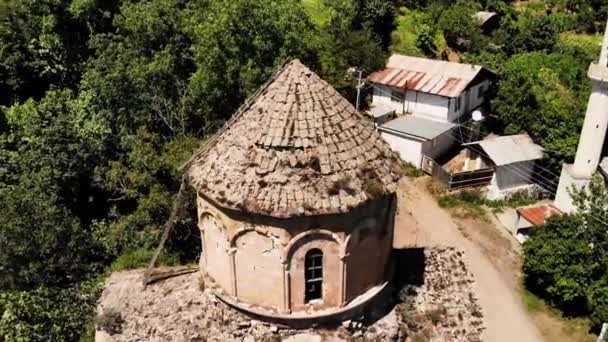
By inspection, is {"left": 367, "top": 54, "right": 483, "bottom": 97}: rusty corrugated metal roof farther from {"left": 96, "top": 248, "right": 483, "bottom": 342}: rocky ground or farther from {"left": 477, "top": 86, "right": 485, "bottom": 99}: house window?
{"left": 96, "top": 248, "right": 483, "bottom": 342}: rocky ground

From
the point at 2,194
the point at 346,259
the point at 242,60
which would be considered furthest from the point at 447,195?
the point at 2,194

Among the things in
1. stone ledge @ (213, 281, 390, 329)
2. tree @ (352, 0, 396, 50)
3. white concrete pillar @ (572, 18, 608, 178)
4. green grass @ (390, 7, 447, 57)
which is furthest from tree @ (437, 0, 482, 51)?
stone ledge @ (213, 281, 390, 329)

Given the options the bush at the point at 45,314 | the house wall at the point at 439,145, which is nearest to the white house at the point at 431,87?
the house wall at the point at 439,145

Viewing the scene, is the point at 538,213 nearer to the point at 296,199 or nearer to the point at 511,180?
the point at 511,180

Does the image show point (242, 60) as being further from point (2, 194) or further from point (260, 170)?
point (260, 170)

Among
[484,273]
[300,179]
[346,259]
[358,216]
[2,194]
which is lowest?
[484,273]

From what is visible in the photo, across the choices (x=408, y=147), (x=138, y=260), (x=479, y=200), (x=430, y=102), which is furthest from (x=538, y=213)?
(x=138, y=260)

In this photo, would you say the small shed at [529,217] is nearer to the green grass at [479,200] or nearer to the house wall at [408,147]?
the green grass at [479,200]
